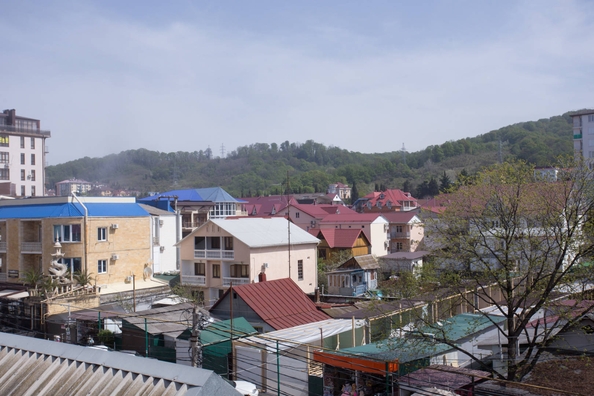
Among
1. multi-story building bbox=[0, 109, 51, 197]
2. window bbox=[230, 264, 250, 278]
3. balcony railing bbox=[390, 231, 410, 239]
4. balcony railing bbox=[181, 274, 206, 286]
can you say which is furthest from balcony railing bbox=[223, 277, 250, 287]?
multi-story building bbox=[0, 109, 51, 197]

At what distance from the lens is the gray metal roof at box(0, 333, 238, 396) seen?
5.59 metres

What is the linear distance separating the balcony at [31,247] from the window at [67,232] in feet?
4.71

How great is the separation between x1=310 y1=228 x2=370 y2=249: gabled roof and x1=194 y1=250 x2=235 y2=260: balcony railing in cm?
1318

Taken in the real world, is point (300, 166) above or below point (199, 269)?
above

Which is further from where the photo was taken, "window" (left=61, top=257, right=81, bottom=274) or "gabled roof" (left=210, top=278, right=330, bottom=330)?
"window" (left=61, top=257, right=81, bottom=274)

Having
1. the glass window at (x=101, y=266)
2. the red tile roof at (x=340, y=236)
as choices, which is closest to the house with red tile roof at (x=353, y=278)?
the red tile roof at (x=340, y=236)

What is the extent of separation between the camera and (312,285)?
2822 centimetres

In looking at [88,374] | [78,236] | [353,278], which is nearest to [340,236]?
[353,278]

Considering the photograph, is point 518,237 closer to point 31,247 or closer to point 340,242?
point 31,247

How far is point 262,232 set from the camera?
2725cm

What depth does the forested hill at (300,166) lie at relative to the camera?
317 feet

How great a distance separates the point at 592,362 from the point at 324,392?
17.0 feet

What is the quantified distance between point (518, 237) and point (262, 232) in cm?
1709

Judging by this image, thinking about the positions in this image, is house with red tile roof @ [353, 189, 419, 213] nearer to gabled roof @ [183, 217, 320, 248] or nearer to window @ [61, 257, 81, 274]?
gabled roof @ [183, 217, 320, 248]
